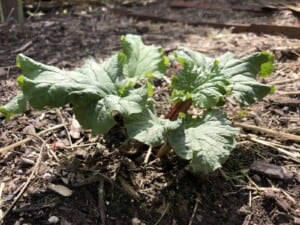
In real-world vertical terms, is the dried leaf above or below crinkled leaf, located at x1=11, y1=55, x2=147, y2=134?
below

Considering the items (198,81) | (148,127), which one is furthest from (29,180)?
(198,81)

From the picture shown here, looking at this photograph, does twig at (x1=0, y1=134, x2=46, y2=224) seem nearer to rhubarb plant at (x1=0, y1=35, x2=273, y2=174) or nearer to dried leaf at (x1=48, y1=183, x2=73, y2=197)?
dried leaf at (x1=48, y1=183, x2=73, y2=197)

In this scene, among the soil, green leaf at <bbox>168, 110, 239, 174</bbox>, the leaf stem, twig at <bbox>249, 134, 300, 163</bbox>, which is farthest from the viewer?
twig at <bbox>249, 134, 300, 163</bbox>

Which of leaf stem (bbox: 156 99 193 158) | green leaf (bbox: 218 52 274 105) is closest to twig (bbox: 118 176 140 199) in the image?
leaf stem (bbox: 156 99 193 158)

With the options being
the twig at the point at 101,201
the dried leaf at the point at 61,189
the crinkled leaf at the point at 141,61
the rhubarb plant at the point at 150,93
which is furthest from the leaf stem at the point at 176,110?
the dried leaf at the point at 61,189

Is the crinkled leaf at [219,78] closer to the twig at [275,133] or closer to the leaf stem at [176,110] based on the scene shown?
the leaf stem at [176,110]

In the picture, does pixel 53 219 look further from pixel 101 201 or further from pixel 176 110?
pixel 176 110

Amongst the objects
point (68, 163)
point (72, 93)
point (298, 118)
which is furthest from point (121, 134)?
point (298, 118)
